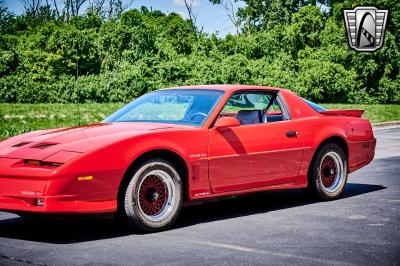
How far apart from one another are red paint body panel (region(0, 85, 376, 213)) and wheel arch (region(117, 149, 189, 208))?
0.04 metres

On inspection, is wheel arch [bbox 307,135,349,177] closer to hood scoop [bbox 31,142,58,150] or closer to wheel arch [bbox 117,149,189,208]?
wheel arch [bbox 117,149,189,208]

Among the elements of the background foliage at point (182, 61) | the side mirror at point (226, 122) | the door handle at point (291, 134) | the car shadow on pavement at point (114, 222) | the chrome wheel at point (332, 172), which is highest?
the background foliage at point (182, 61)

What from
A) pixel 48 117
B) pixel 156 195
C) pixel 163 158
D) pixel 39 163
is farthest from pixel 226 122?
pixel 48 117

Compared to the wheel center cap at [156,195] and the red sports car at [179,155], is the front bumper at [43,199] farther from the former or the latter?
the wheel center cap at [156,195]

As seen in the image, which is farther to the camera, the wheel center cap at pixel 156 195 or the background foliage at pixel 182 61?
the background foliage at pixel 182 61

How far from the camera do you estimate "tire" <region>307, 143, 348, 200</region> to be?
7312mm

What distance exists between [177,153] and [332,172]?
255cm

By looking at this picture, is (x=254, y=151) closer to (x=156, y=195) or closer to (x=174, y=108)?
(x=174, y=108)

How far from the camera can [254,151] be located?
6484 mm

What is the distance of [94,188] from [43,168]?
45 cm

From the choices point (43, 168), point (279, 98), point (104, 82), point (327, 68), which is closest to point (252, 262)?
point (43, 168)

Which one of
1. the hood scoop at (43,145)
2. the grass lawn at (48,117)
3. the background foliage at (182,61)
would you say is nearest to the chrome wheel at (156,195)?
the hood scoop at (43,145)

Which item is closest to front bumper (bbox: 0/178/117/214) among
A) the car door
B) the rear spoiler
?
the car door

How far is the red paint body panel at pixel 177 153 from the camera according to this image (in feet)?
17.0
